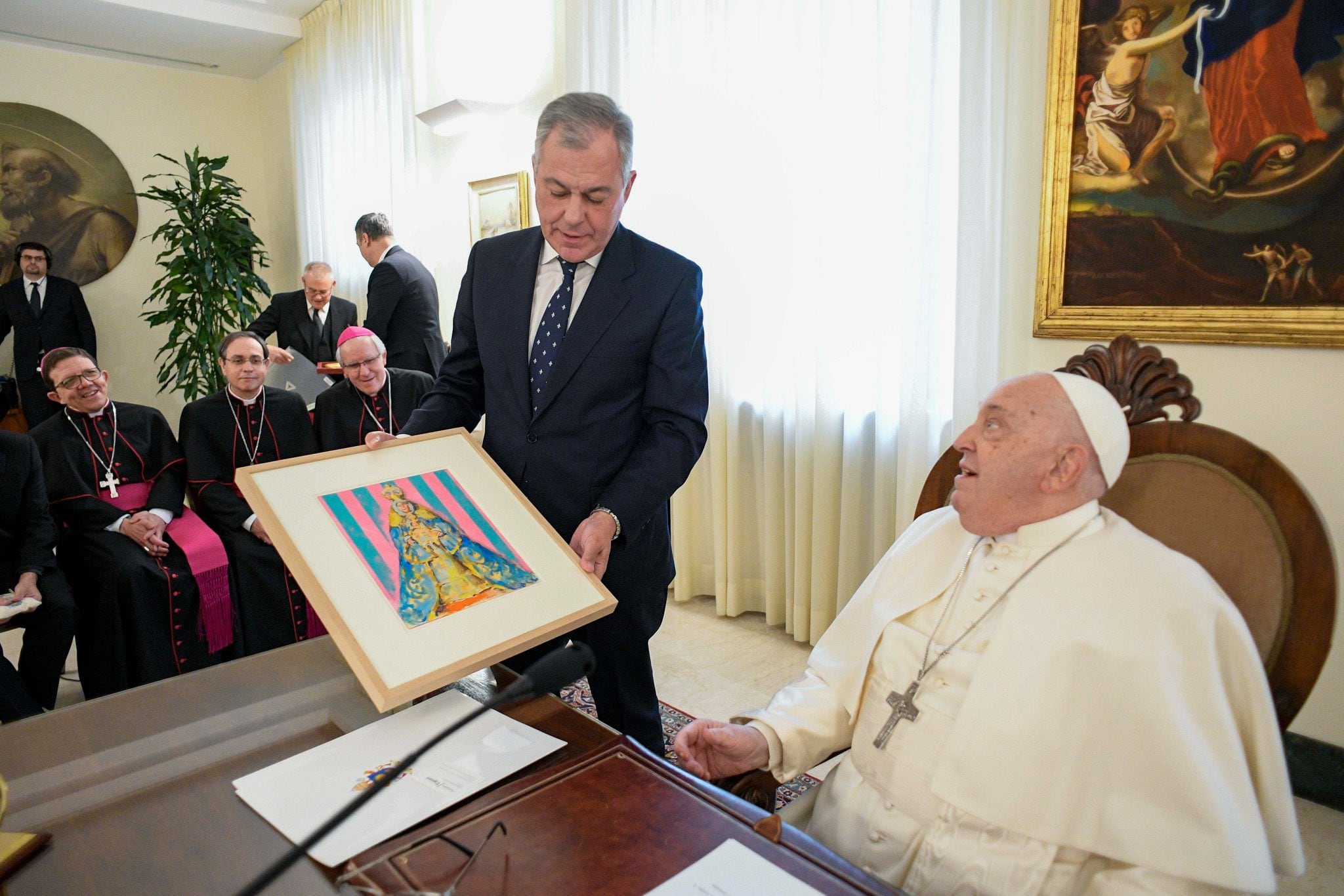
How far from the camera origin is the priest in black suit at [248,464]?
3385mm

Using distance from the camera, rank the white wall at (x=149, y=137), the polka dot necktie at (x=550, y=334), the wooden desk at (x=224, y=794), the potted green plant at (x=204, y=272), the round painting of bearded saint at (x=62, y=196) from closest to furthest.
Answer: the wooden desk at (x=224, y=794) < the polka dot necktie at (x=550, y=334) < the potted green plant at (x=204, y=272) < the round painting of bearded saint at (x=62, y=196) < the white wall at (x=149, y=137)

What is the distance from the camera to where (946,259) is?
316 cm

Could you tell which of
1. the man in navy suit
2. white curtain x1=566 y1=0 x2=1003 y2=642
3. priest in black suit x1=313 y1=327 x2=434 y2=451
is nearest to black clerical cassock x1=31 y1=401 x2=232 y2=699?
priest in black suit x1=313 y1=327 x2=434 y2=451

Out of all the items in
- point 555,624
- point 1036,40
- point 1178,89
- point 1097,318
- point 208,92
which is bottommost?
point 555,624

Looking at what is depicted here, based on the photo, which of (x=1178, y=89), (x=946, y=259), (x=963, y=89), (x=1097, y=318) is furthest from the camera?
(x=946, y=259)

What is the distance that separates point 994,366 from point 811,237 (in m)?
1.01

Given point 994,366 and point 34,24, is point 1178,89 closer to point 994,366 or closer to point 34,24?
point 994,366

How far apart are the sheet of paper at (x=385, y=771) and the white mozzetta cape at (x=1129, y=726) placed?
2.20 ft

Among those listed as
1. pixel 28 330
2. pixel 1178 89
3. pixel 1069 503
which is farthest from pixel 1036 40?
pixel 28 330

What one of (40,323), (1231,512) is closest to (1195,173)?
(1231,512)

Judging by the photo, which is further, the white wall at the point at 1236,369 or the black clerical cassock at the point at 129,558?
the black clerical cassock at the point at 129,558

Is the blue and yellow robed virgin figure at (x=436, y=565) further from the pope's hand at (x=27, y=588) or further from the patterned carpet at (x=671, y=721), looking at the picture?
the pope's hand at (x=27, y=588)

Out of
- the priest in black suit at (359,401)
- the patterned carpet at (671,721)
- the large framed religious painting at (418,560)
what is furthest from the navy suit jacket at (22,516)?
the large framed religious painting at (418,560)

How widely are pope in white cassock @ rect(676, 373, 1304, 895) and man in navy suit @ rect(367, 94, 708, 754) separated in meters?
0.55
